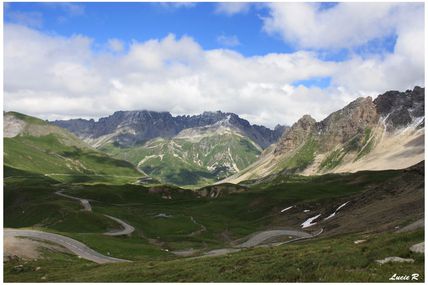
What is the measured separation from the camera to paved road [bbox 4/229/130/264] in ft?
277

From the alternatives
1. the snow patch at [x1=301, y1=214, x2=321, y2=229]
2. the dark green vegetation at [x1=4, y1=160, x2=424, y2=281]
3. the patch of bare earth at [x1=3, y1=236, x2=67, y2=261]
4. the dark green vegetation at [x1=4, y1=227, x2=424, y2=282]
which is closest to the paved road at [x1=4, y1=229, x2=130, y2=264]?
the dark green vegetation at [x1=4, y1=160, x2=424, y2=281]

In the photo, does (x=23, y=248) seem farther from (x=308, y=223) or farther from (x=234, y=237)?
(x=308, y=223)

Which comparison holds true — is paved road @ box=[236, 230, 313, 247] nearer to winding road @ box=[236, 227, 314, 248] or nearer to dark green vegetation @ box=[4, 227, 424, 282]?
winding road @ box=[236, 227, 314, 248]

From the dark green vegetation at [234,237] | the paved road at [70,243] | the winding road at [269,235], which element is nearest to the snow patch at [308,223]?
the dark green vegetation at [234,237]

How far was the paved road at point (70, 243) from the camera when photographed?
3319 inches

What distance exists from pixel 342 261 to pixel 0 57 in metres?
29.6

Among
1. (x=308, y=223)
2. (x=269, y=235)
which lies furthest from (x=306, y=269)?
(x=308, y=223)

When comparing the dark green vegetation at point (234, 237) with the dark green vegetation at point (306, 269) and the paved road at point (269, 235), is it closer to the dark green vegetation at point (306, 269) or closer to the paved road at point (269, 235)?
the dark green vegetation at point (306, 269)

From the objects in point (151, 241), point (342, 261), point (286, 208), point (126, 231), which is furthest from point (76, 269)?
point (286, 208)

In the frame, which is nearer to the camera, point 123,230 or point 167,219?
point 123,230

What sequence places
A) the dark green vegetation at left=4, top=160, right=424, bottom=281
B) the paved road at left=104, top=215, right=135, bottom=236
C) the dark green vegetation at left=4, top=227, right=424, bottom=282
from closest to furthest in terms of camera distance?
the dark green vegetation at left=4, top=227, right=424, bottom=282 < the dark green vegetation at left=4, top=160, right=424, bottom=281 < the paved road at left=104, top=215, right=135, bottom=236

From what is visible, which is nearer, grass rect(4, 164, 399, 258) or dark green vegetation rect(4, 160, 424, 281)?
dark green vegetation rect(4, 160, 424, 281)

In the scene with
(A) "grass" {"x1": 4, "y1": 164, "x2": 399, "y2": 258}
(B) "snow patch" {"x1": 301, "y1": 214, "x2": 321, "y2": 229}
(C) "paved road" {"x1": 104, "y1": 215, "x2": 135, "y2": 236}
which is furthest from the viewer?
(B) "snow patch" {"x1": 301, "y1": 214, "x2": 321, "y2": 229}

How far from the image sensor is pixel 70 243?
94.1m
